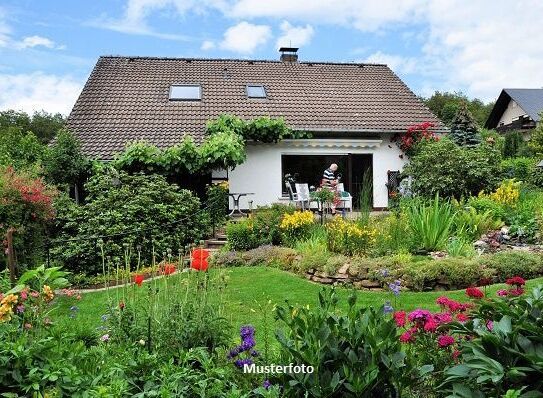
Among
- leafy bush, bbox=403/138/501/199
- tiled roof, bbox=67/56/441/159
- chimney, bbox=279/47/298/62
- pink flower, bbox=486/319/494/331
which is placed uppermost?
chimney, bbox=279/47/298/62

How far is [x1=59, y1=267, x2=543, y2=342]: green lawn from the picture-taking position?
7091 mm

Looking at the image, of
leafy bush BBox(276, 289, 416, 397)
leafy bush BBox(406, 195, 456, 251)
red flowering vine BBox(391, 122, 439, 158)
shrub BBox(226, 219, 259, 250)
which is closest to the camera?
leafy bush BBox(276, 289, 416, 397)

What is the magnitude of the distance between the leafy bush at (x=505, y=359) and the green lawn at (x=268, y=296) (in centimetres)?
347

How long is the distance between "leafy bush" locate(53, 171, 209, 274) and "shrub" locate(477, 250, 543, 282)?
5858 mm

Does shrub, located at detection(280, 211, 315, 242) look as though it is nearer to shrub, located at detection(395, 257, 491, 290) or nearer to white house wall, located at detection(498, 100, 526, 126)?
shrub, located at detection(395, 257, 491, 290)

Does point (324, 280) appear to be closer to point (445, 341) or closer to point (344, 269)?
point (344, 269)

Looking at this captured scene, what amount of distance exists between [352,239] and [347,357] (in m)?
6.59

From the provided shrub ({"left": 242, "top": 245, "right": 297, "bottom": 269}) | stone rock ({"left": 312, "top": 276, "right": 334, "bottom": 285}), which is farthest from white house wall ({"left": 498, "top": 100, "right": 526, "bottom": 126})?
stone rock ({"left": 312, "top": 276, "right": 334, "bottom": 285})

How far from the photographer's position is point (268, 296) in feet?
25.5

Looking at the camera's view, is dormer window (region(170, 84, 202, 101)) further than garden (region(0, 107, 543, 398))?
Yes

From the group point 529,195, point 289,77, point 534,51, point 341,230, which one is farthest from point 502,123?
point 341,230

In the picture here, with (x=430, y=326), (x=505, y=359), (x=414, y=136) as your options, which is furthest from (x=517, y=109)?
(x=505, y=359)

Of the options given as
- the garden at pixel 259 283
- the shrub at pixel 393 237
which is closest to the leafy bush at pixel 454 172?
the garden at pixel 259 283

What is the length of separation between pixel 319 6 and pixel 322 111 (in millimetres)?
6081
